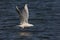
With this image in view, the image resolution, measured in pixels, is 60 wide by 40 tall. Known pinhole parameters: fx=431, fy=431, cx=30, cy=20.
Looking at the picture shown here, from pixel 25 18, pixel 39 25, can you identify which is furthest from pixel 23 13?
pixel 39 25

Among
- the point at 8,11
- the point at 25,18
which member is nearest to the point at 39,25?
the point at 8,11

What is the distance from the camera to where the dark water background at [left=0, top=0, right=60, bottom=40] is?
8.65 metres

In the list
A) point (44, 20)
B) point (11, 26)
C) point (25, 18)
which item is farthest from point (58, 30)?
point (25, 18)

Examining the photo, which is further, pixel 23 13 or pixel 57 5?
pixel 57 5

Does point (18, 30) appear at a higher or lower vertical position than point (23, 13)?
lower

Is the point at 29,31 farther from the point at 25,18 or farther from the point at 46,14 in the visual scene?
the point at 25,18

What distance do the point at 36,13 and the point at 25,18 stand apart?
2.53 metres

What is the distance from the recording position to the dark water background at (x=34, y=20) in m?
8.65

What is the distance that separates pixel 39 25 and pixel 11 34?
1.94 ft

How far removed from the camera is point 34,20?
8.74 metres

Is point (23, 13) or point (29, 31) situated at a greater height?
point (23, 13)

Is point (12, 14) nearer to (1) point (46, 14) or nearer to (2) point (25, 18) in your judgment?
(1) point (46, 14)

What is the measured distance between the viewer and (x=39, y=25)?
8625mm

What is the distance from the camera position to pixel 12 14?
29.0 feet
